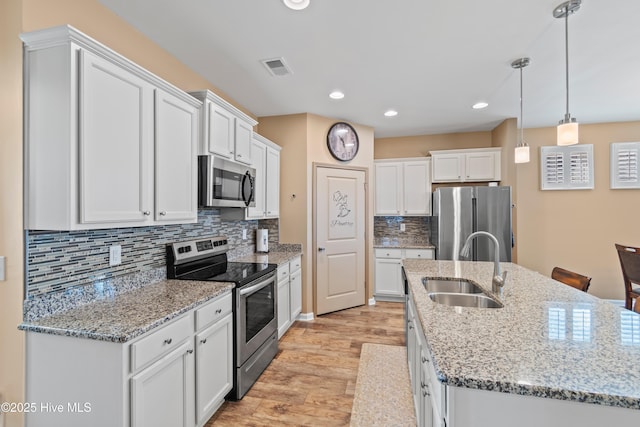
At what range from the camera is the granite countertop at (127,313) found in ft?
4.22

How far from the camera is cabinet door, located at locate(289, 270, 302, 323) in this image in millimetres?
3457

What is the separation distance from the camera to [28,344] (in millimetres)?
1377

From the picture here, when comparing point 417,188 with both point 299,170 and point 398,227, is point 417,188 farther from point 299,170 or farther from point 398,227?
point 299,170

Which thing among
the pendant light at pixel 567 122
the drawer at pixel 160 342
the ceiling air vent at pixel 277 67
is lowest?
the drawer at pixel 160 342

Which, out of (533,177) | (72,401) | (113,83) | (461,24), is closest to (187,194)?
(113,83)

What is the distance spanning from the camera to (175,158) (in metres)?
2.00

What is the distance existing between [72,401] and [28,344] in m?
0.35

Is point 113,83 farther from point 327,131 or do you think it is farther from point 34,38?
point 327,131

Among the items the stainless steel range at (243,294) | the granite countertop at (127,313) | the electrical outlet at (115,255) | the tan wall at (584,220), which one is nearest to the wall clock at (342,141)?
the stainless steel range at (243,294)

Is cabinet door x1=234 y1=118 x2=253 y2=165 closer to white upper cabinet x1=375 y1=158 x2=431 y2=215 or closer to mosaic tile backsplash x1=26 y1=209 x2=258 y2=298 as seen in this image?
mosaic tile backsplash x1=26 y1=209 x2=258 y2=298

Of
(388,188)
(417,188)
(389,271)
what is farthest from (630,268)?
(388,188)

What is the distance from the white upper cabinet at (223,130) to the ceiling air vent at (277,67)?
1.62 ft

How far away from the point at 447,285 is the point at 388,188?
271 centimetres

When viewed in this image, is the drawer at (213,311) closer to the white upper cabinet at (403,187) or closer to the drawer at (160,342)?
the drawer at (160,342)
